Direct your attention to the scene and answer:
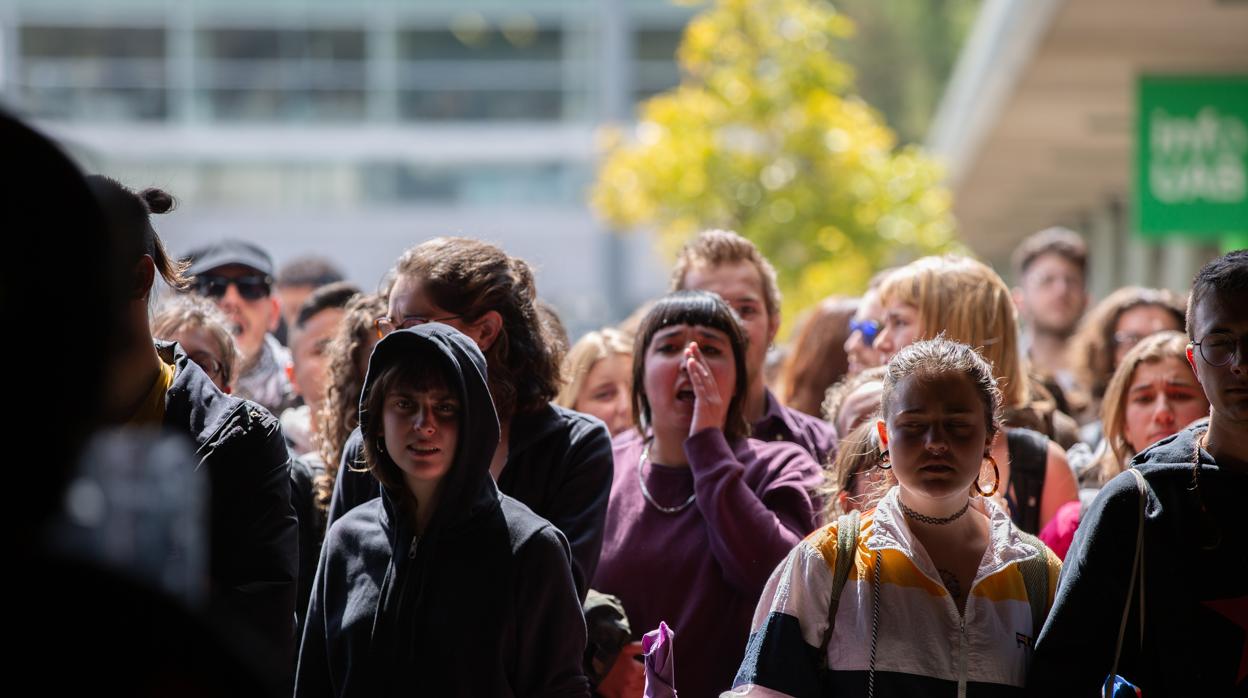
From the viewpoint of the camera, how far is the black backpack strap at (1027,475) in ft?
13.9

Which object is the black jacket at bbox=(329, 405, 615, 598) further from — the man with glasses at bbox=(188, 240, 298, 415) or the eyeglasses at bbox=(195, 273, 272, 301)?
the eyeglasses at bbox=(195, 273, 272, 301)

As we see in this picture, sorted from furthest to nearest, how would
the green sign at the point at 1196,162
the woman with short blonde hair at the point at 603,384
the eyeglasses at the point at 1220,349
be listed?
the green sign at the point at 1196,162 → the woman with short blonde hair at the point at 603,384 → the eyeglasses at the point at 1220,349

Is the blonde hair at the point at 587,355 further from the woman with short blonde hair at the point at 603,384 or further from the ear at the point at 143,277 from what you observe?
the ear at the point at 143,277

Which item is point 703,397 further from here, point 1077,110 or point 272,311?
point 1077,110

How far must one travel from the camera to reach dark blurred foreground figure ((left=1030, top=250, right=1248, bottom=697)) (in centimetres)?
276

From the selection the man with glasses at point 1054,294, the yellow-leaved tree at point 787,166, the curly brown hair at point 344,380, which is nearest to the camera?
the curly brown hair at point 344,380

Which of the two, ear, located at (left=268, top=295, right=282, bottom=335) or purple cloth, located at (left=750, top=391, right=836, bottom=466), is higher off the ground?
ear, located at (left=268, top=295, right=282, bottom=335)

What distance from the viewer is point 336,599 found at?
3350 millimetres

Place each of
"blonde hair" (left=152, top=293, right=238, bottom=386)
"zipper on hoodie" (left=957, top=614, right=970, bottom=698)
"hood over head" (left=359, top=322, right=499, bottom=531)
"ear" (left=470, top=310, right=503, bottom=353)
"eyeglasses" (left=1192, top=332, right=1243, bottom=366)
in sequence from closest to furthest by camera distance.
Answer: "eyeglasses" (left=1192, top=332, right=1243, bottom=366) < "zipper on hoodie" (left=957, top=614, right=970, bottom=698) < "hood over head" (left=359, top=322, right=499, bottom=531) < "ear" (left=470, top=310, right=503, bottom=353) < "blonde hair" (left=152, top=293, right=238, bottom=386)

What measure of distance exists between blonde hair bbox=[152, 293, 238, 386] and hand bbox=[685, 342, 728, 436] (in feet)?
4.71

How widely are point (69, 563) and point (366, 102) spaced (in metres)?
31.5

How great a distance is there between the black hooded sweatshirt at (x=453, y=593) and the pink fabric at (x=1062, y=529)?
148 cm

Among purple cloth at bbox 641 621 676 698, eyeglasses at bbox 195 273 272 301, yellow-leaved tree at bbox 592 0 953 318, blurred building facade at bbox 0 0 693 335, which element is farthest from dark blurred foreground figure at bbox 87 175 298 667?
blurred building facade at bbox 0 0 693 335

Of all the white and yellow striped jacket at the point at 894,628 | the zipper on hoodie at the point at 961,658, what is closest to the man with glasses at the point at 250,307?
the white and yellow striped jacket at the point at 894,628
